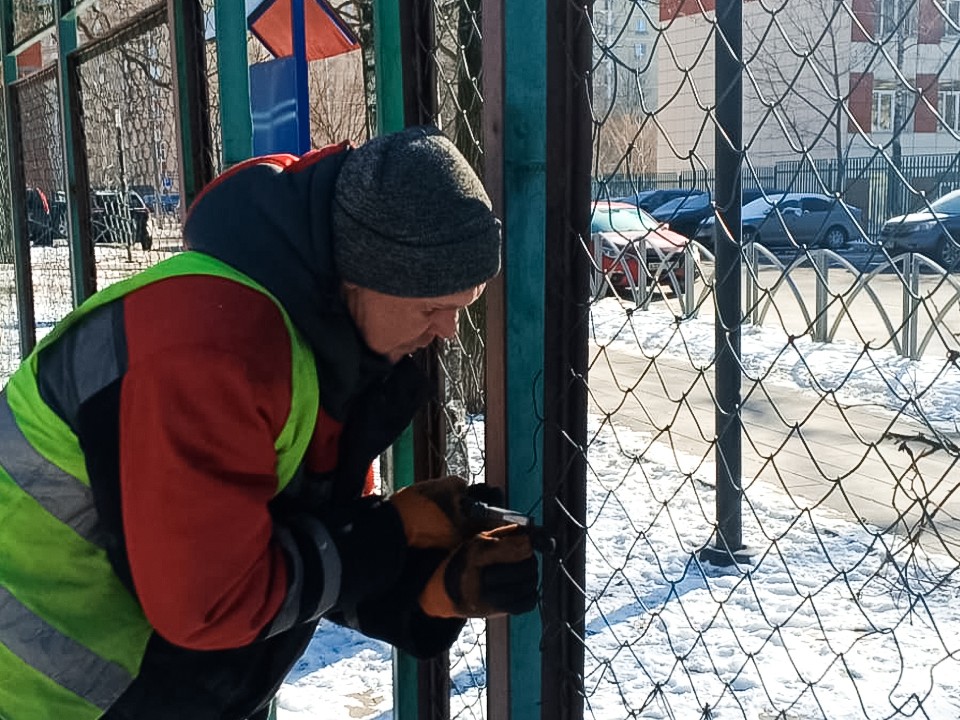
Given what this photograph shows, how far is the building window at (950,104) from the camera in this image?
1446mm

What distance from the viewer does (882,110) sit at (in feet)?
5.08

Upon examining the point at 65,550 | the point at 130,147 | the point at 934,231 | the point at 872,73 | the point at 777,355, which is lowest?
the point at 65,550

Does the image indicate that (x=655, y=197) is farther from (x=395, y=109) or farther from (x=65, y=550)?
(x=65, y=550)

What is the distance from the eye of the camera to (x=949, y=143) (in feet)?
5.02

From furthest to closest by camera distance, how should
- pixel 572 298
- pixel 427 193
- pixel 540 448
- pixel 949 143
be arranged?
pixel 540 448 → pixel 572 298 → pixel 949 143 → pixel 427 193

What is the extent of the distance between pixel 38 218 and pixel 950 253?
649 cm

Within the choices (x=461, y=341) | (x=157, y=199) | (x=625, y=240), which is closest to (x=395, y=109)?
(x=625, y=240)

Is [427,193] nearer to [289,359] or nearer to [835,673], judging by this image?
[289,359]

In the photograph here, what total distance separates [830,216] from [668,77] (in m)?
0.43

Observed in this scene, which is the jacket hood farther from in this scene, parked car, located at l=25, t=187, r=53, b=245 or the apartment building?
parked car, located at l=25, t=187, r=53, b=245

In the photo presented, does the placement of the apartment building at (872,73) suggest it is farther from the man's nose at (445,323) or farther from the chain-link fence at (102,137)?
the chain-link fence at (102,137)

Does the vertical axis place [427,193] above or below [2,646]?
above

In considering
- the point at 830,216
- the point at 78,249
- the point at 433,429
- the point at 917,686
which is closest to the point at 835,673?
the point at 917,686

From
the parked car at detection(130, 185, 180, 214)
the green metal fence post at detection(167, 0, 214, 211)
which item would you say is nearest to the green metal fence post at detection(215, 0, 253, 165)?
the green metal fence post at detection(167, 0, 214, 211)
